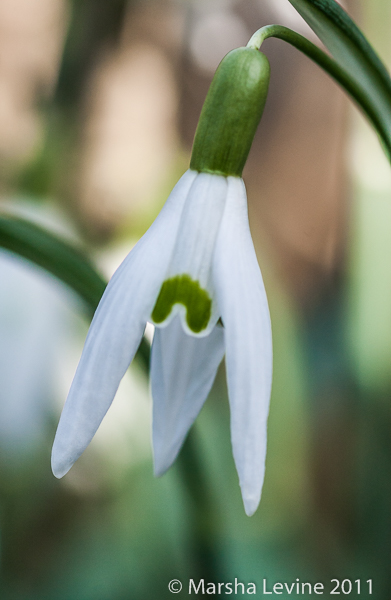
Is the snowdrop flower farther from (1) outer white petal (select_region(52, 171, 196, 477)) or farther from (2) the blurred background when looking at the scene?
(2) the blurred background

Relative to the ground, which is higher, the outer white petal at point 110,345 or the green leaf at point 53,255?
the green leaf at point 53,255

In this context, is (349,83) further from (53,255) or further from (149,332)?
(149,332)

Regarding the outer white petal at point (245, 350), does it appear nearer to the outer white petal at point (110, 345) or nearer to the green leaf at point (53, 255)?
the outer white petal at point (110, 345)

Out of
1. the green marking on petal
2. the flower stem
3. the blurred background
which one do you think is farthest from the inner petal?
the blurred background

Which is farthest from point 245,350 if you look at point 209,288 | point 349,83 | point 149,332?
point 149,332

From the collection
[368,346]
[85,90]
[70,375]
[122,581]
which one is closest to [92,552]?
[122,581]

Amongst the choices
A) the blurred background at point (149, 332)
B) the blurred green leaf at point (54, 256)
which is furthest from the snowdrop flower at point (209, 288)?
the blurred background at point (149, 332)
